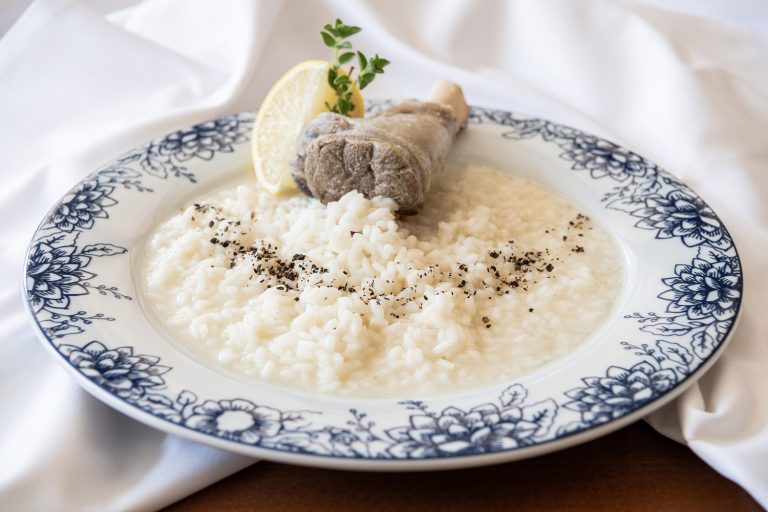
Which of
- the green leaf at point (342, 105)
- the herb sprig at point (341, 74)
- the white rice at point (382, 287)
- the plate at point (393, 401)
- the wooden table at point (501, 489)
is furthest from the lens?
the green leaf at point (342, 105)

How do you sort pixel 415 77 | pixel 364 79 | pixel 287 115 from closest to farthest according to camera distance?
pixel 364 79
pixel 287 115
pixel 415 77

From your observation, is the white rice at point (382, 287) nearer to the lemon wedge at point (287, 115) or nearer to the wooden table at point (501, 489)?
the lemon wedge at point (287, 115)

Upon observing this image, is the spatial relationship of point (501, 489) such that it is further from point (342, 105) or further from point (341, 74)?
point (341, 74)

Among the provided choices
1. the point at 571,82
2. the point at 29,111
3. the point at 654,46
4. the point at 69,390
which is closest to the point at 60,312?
the point at 69,390

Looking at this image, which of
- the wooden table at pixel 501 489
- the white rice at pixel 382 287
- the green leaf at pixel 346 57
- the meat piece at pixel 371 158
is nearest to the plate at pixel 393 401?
the white rice at pixel 382 287

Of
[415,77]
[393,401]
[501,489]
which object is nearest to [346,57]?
[415,77]

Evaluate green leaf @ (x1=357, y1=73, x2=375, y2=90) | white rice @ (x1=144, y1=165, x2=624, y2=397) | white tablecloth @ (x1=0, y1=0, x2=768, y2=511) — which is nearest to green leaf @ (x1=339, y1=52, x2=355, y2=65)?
green leaf @ (x1=357, y1=73, x2=375, y2=90)

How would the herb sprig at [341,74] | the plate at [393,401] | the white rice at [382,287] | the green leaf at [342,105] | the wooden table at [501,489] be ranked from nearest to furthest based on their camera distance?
the plate at [393,401] < the wooden table at [501,489] < the white rice at [382,287] < the herb sprig at [341,74] < the green leaf at [342,105]
